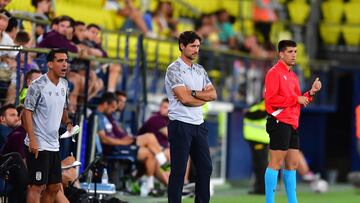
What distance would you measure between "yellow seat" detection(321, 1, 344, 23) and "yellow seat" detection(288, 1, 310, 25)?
1.40ft

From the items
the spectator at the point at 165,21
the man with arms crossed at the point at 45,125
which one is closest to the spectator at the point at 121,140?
the man with arms crossed at the point at 45,125

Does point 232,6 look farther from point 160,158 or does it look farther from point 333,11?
point 160,158

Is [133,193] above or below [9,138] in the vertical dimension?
below

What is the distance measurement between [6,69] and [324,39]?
1337 centimetres

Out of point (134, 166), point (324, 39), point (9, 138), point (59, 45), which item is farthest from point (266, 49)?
point (9, 138)

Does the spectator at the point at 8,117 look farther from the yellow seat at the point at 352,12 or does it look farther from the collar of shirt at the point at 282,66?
the yellow seat at the point at 352,12

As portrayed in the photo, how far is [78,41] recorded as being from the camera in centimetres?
1545

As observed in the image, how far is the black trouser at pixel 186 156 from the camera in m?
11.5

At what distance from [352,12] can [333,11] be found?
46cm

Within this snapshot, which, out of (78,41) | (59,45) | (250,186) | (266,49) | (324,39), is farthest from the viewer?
(324,39)

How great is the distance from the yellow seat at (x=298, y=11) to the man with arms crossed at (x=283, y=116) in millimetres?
13092

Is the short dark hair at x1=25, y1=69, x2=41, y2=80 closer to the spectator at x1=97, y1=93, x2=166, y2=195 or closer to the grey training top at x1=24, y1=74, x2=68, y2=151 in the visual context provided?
the grey training top at x1=24, y1=74, x2=68, y2=151

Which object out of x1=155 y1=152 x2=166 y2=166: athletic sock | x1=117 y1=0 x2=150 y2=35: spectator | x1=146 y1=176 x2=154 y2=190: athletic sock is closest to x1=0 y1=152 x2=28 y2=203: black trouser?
x1=146 y1=176 x2=154 y2=190: athletic sock

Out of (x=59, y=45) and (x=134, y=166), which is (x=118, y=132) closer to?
(x=134, y=166)
